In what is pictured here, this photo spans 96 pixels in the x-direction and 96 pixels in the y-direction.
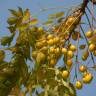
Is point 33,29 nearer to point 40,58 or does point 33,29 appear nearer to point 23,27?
point 23,27

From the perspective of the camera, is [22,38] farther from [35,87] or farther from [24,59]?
[35,87]

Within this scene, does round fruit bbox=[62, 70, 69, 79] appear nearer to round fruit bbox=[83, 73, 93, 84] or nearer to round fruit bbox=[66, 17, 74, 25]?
round fruit bbox=[83, 73, 93, 84]

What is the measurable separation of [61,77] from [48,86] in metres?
0.07

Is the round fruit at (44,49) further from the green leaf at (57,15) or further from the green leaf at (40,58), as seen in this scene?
the green leaf at (57,15)

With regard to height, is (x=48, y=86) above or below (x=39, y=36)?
below

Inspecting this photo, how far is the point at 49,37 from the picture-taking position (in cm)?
224

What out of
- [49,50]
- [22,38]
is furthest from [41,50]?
[22,38]

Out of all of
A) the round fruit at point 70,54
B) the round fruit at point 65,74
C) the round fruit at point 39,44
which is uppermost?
the round fruit at point 39,44

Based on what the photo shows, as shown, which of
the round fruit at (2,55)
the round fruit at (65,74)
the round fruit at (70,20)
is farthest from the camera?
the round fruit at (2,55)

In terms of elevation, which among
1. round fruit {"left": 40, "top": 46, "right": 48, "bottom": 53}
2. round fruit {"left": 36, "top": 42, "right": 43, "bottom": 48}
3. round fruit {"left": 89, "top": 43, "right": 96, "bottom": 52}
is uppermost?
round fruit {"left": 36, "top": 42, "right": 43, "bottom": 48}

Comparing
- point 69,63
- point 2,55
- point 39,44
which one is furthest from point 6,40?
point 69,63

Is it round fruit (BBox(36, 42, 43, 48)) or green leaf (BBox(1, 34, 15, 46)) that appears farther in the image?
green leaf (BBox(1, 34, 15, 46))

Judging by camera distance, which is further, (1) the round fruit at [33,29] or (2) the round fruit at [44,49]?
(1) the round fruit at [33,29]

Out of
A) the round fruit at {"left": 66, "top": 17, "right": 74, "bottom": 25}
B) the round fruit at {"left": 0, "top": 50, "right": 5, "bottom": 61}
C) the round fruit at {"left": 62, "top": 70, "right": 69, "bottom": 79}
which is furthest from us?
the round fruit at {"left": 0, "top": 50, "right": 5, "bottom": 61}
